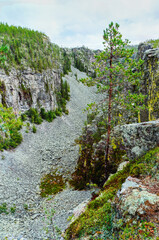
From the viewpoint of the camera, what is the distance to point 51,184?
1584 centimetres

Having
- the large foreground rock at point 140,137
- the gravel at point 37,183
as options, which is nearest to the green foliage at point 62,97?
the gravel at point 37,183

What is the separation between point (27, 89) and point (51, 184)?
21.7 metres

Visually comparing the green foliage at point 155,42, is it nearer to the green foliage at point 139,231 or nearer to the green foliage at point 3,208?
the green foliage at point 139,231

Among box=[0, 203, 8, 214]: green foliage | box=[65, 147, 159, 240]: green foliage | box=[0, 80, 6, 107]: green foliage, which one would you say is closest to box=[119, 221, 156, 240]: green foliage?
box=[65, 147, 159, 240]: green foliage

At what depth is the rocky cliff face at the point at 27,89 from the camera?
2516 cm

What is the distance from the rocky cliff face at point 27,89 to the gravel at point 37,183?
5.73 meters

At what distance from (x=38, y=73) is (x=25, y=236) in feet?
103

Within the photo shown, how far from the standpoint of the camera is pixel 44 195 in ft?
46.9

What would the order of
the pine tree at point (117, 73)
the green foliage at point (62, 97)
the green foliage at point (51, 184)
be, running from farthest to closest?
the green foliage at point (62, 97), the green foliage at point (51, 184), the pine tree at point (117, 73)

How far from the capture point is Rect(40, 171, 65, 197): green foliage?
48.5 ft

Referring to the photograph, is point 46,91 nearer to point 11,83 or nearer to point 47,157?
point 11,83

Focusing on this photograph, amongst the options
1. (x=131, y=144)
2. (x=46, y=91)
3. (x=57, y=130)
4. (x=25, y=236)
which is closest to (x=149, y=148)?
(x=131, y=144)

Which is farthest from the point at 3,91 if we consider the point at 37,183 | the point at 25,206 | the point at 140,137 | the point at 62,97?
the point at 140,137

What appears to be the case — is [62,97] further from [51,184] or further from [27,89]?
[51,184]
